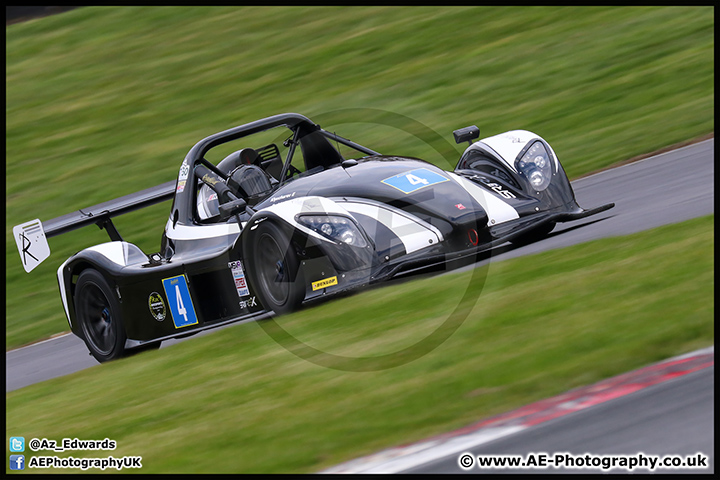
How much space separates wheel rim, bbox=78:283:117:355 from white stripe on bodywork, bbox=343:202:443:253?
254 cm

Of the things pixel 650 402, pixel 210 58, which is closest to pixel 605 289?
pixel 650 402

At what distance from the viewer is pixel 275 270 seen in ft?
20.7

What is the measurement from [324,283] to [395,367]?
4.04 feet

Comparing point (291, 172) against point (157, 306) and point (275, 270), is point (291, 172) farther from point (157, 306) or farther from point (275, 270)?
point (275, 270)

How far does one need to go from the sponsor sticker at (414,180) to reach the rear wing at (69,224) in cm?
237

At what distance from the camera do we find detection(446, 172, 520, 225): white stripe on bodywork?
6.57 meters

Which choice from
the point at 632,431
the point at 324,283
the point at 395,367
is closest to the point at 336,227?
the point at 324,283

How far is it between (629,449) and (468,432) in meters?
0.72

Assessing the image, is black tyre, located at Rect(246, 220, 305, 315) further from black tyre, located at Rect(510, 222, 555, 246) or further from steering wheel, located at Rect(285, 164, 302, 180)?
black tyre, located at Rect(510, 222, 555, 246)

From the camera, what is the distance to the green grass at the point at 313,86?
11789 mm

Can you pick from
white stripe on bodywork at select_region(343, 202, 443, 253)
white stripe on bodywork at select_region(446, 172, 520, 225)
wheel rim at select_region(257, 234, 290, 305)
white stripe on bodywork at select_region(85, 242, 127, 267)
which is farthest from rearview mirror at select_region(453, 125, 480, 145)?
white stripe on bodywork at select_region(85, 242, 127, 267)

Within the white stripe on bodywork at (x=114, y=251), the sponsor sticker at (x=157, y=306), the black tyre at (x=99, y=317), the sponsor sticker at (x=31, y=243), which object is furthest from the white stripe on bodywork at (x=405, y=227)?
the sponsor sticker at (x=31, y=243)

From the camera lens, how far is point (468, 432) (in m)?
3.97
